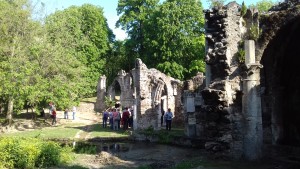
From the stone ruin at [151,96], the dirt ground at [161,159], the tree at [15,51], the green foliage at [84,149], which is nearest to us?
the dirt ground at [161,159]

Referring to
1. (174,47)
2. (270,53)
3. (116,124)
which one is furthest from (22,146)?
(174,47)

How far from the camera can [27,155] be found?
42.7 ft

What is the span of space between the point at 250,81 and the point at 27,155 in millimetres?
8608

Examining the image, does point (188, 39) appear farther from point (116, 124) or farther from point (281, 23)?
point (281, 23)

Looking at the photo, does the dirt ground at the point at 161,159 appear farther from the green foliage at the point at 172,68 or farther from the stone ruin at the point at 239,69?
the green foliage at the point at 172,68

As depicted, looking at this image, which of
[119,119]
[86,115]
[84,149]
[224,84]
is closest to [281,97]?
[224,84]

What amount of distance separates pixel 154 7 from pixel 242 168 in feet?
120

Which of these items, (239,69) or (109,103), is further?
(109,103)

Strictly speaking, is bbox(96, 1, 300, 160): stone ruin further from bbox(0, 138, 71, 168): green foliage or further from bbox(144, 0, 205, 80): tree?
bbox(144, 0, 205, 80): tree

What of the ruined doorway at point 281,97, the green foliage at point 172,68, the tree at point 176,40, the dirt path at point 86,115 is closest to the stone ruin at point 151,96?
the dirt path at point 86,115

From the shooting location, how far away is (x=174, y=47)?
4203cm

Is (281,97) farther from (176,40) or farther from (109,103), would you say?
(109,103)

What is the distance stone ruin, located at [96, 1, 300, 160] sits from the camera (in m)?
14.0

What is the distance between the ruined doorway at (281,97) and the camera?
54.7 feet
